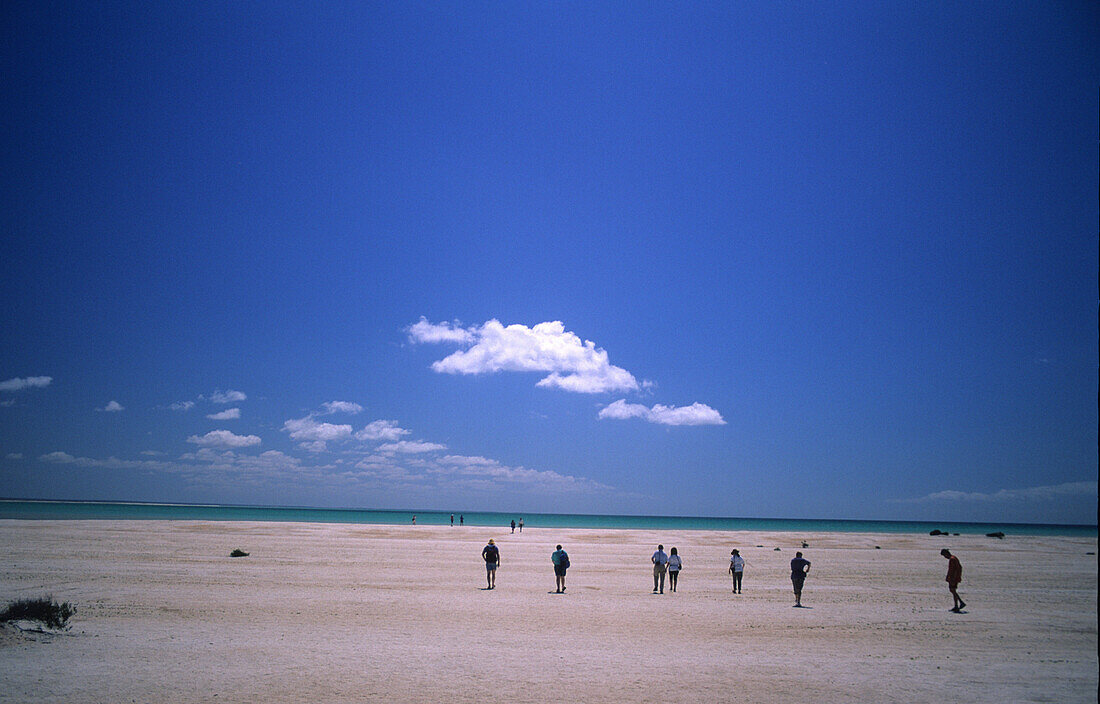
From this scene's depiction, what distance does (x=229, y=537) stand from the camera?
1697 inches

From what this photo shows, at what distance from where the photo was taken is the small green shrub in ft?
42.7

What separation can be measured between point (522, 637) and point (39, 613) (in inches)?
418

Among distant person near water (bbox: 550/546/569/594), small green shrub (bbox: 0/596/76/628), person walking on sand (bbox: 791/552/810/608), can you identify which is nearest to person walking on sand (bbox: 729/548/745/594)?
person walking on sand (bbox: 791/552/810/608)

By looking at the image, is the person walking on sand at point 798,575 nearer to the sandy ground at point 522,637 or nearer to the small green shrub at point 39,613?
the sandy ground at point 522,637

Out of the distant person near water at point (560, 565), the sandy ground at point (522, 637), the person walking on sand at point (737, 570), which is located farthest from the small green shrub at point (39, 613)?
the person walking on sand at point (737, 570)

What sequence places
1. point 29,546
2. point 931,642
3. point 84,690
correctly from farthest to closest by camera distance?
point 29,546
point 931,642
point 84,690

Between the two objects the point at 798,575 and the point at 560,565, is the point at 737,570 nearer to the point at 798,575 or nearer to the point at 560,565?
the point at 798,575

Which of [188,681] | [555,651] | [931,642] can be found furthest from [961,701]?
[188,681]

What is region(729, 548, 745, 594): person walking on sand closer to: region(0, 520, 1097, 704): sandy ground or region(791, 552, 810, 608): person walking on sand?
region(0, 520, 1097, 704): sandy ground

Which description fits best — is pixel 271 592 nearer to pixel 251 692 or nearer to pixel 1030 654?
pixel 251 692

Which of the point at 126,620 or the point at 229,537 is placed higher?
the point at 126,620

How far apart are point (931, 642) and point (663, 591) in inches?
363

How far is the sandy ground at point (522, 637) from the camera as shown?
984cm

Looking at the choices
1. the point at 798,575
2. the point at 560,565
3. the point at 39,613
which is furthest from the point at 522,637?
the point at 39,613
